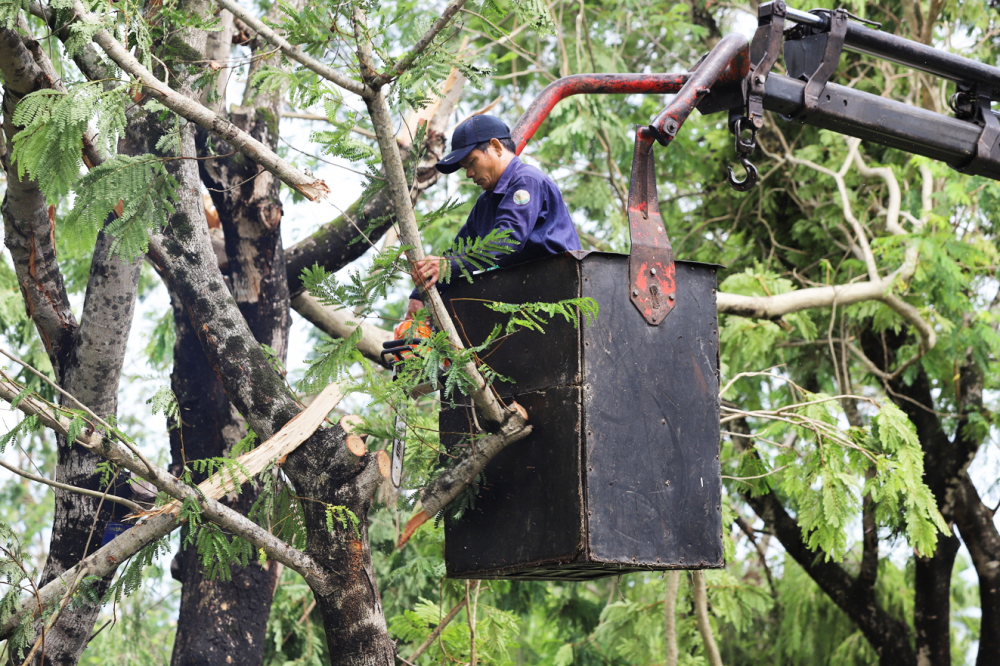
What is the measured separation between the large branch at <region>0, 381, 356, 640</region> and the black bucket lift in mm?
610

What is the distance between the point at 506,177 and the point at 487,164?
0.13 metres

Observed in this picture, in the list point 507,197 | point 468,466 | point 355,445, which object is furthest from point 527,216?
point 355,445

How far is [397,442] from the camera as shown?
3562mm

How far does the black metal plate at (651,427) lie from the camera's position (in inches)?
110

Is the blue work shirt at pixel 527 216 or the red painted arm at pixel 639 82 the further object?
the red painted arm at pixel 639 82

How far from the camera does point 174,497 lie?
118 inches

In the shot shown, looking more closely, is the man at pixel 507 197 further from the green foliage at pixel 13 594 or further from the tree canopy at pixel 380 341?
the green foliage at pixel 13 594

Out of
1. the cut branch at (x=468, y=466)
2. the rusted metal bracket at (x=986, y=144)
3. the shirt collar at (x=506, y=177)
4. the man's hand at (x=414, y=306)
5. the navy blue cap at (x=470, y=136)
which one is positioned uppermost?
the rusted metal bracket at (x=986, y=144)

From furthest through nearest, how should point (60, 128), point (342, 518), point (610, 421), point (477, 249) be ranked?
point (342, 518)
point (60, 128)
point (610, 421)
point (477, 249)

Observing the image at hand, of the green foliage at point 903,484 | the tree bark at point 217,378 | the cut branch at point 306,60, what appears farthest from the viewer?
the green foliage at point 903,484

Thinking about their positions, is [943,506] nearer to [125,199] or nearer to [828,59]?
[828,59]

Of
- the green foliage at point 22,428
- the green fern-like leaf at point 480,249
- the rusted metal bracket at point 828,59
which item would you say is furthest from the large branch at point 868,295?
the green foliage at point 22,428

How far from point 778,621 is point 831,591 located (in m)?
1.16

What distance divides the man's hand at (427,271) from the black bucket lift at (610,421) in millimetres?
224
